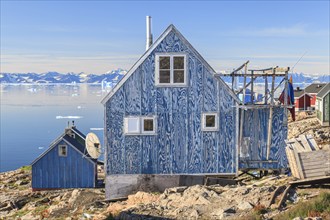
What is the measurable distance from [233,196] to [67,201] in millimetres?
10774

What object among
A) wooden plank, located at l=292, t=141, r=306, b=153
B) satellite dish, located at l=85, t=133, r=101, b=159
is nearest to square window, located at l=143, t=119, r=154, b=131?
satellite dish, located at l=85, t=133, r=101, b=159

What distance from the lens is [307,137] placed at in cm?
1967

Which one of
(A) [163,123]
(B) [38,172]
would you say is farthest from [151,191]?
(B) [38,172]

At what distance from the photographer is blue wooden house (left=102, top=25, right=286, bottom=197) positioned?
2211 centimetres

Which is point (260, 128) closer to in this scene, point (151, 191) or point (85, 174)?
point (151, 191)

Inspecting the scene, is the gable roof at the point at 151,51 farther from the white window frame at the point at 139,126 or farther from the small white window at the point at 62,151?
the small white window at the point at 62,151

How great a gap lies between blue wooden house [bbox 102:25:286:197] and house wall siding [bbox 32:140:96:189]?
8096mm

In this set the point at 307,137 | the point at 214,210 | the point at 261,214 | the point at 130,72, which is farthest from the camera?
the point at 130,72

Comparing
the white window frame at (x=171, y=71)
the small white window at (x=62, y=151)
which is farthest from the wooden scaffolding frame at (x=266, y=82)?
the small white window at (x=62, y=151)

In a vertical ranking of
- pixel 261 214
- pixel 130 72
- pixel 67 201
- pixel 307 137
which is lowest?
pixel 67 201

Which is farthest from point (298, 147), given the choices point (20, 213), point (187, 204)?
point (20, 213)

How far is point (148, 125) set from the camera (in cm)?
2242

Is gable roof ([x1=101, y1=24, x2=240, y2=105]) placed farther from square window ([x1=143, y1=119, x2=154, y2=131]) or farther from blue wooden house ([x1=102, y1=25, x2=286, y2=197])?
square window ([x1=143, y1=119, x2=154, y2=131])

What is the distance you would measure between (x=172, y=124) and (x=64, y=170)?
38.3ft
